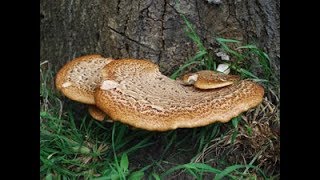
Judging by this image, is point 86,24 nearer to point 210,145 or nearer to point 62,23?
point 62,23

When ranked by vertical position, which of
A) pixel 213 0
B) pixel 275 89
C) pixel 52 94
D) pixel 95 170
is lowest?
pixel 95 170

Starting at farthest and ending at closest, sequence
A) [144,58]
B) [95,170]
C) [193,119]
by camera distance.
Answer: [144,58]
[95,170]
[193,119]

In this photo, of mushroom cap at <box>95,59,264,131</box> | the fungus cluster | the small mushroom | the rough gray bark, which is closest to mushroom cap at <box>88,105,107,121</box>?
the fungus cluster

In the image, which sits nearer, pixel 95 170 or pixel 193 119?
pixel 193 119

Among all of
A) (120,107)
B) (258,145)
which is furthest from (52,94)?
(258,145)

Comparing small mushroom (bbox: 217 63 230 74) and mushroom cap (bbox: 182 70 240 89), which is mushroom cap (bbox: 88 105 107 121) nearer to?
mushroom cap (bbox: 182 70 240 89)

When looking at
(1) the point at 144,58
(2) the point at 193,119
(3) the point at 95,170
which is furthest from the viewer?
(1) the point at 144,58
